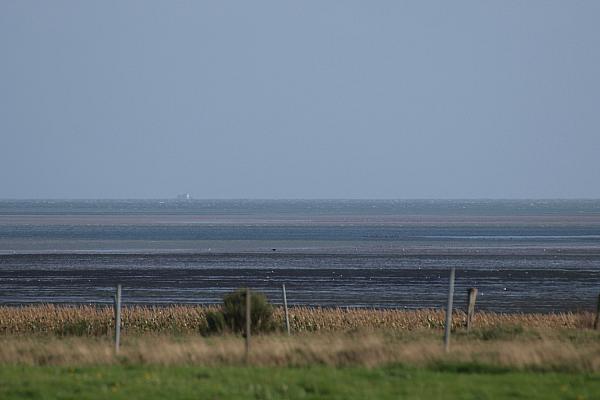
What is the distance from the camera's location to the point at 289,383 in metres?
12.9

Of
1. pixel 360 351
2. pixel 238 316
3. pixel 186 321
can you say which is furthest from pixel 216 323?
pixel 360 351

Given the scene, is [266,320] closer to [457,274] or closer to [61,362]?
[61,362]

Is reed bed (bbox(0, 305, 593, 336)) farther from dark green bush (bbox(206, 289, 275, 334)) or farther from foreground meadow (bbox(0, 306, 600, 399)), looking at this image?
foreground meadow (bbox(0, 306, 600, 399))

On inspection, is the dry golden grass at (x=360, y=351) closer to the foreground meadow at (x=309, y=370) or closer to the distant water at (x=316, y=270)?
the foreground meadow at (x=309, y=370)

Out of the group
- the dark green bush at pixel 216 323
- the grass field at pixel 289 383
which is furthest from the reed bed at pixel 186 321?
the grass field at pixel 289 383

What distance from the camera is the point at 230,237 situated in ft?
331

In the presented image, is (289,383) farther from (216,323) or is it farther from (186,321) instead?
(186,321)

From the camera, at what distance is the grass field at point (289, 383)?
12188 mm

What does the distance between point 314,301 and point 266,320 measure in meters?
16.2

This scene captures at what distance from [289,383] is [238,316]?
10.4 metres

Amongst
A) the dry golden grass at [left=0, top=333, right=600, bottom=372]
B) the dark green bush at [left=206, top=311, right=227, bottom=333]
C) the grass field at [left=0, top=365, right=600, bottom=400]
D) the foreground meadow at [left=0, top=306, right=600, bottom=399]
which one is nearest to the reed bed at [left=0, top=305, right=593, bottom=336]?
the dark green bush at [left=206, top=311, right=227, bottom=333]

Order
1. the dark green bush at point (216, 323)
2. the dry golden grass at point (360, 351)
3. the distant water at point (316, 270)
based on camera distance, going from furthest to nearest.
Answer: the distant water at point (316, 270) → the dark green bush at point (216, 323) → the dry golden grass at point (360, 351)

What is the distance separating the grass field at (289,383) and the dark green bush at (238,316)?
28.0 ft

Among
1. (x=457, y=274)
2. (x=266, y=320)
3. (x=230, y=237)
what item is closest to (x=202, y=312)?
(x=266, y=320)
